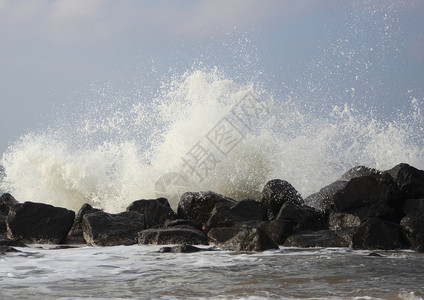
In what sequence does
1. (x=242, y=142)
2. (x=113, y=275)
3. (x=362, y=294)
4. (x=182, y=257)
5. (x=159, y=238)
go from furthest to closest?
1. (x=242, y=142)
2. (x=159, y=238)
3. (x=182, y=257)
4. (x=113, y=275)
5. (x=362, y=294)

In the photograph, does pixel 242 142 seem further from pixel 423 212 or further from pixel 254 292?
pixel 254 292

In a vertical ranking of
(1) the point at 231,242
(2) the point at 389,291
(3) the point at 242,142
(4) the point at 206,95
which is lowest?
(2) the point at 389,291

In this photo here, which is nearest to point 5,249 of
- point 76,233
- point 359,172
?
point 76,233

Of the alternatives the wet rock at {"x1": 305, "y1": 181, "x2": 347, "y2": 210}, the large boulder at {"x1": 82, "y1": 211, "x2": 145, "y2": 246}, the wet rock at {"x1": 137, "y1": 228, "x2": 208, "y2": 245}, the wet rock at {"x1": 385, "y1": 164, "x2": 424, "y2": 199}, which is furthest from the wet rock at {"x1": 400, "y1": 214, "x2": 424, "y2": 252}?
the large boulder at {"x1": 82, "y1": 211, "x2": 145, "y2": 246}

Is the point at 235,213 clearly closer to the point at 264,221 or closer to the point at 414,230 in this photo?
the point at 264,221

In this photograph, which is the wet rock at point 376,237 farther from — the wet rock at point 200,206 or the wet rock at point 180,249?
the wet rock at point 200,206

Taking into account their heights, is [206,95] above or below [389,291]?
above

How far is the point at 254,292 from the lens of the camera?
3445 mm

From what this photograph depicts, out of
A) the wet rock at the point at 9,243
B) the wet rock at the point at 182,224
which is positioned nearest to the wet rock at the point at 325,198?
the wet rock at the point at 182,224

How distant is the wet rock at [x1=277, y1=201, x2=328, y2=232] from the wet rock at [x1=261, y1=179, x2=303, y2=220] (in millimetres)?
507

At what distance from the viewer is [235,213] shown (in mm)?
6941

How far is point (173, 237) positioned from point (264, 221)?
119cm

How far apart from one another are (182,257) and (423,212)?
282cm

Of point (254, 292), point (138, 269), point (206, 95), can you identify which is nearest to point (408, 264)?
point (254, 292)
